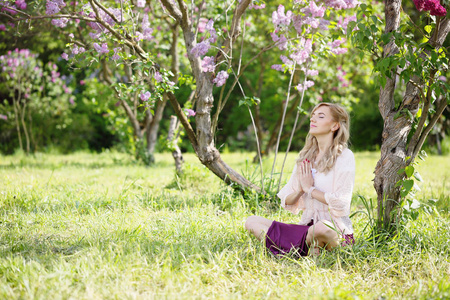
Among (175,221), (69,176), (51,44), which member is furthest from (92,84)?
(175,221)

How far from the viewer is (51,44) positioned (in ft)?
19.6

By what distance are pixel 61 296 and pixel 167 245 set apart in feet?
2.54

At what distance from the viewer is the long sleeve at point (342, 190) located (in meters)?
2.26

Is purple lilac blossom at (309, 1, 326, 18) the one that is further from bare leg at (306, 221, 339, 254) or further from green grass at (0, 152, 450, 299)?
bare leg at (306, 221, 339, 254)

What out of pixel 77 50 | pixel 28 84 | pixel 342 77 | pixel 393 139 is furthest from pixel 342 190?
pixel 28 84

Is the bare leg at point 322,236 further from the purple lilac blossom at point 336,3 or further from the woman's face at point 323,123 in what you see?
the purple lilac blossom at point 336,3

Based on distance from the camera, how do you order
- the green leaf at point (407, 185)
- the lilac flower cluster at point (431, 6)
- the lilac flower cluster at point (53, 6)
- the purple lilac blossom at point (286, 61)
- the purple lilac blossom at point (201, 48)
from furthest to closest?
the purple lilac blossom at point (286, 61) → the purple lilac blossom at point (201, 48) → the lilac flower cluster at point (53, 6) → the green leaf at point (407, 185) → the lilac flower cluster at point (431, 6)

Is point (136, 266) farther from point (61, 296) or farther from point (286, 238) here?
point (286, 238)

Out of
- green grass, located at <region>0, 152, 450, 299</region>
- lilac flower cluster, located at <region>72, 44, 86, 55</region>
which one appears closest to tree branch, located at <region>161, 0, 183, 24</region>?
lilac flower cluster, located at <region>72, 44, 86, 55</region>

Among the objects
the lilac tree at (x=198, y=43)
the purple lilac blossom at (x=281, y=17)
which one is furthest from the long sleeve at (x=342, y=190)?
the purple lilac blossom at (x=281, y=17)

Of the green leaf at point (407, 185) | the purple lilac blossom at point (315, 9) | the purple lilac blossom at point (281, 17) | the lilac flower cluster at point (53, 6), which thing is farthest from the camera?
the purple lilac blossom at point (281, 17)

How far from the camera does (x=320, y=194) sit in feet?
7.62

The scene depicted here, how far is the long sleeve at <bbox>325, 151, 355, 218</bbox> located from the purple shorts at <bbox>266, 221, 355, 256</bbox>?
0.56ft

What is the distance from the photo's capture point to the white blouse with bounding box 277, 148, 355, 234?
2270 millimetres
